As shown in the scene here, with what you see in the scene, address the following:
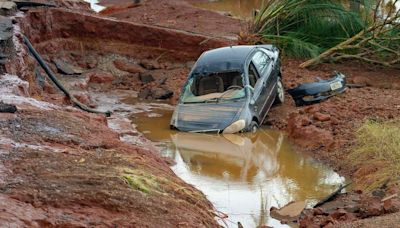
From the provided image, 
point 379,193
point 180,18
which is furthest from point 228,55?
point 180,18

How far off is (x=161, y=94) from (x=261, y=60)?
3555 millimetres

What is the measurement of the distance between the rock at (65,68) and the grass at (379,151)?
349 inches

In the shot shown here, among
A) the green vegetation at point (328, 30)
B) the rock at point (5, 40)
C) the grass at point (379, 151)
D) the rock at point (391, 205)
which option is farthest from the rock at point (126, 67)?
the rock at point (391, 205)

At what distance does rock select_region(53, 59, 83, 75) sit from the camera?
18.1 m

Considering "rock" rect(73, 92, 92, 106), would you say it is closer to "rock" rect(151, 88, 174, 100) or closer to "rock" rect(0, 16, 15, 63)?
"rock" rect(151, 88, 174, 100)

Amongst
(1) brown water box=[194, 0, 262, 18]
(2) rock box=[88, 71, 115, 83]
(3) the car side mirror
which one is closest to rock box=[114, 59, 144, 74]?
(2) rock box=[88, 71, 115, 83]

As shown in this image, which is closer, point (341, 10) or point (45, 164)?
point (45, 164)

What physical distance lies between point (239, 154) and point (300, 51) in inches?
291

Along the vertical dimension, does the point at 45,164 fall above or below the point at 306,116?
above

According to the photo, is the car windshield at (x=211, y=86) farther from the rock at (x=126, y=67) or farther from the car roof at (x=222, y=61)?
the rock at (x=126, y=67)

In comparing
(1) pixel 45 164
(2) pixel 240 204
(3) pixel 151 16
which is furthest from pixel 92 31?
(1) pixel 45 164

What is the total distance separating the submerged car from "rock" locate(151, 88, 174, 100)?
295 cm

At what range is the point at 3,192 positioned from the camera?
623cm

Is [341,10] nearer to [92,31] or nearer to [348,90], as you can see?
[348,90]
